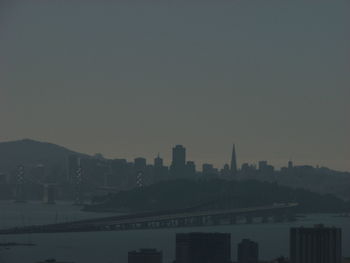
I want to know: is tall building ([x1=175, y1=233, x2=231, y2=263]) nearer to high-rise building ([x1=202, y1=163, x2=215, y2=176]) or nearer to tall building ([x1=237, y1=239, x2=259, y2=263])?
tall building ([x1=237, y1=239, x2=259, y2=263])

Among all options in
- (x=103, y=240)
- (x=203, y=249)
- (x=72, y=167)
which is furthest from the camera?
(x=72, y=167)

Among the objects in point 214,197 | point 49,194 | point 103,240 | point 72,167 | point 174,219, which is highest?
point 72,167

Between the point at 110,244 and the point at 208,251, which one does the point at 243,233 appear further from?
Result: the point at 208,251

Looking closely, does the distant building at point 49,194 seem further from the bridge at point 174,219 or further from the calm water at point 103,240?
the bridge at point 174,219

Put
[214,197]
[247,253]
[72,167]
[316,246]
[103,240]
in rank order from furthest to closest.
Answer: [72,167] < [214,197] < [103,240] < [247,253] < [316,246]

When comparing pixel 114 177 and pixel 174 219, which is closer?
pixel 174 219

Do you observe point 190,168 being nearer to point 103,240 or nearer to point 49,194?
point 49,194

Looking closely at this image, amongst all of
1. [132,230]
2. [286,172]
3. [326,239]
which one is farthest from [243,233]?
[286,172]

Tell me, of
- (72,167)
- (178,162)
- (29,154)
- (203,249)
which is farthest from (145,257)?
(29,154)

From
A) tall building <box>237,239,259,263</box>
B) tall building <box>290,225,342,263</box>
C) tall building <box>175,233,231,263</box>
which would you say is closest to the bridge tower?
tall building <box>237,239,259,263</box>
